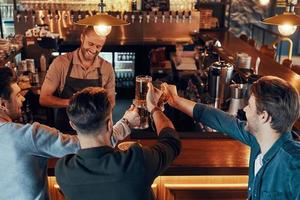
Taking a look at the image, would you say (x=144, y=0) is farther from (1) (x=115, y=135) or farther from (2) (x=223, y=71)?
(1) (x=115, y=135)

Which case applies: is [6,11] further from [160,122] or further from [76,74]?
[160,122]

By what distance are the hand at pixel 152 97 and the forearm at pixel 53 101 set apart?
1262 mm

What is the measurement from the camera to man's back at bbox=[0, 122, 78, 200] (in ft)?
5.96

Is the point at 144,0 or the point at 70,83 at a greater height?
the point at 144,0

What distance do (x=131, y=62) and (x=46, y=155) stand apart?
6.40 meters

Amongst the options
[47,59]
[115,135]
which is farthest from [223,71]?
[47,59]

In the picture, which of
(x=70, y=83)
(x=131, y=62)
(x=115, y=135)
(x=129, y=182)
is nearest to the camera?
(x=129, y=182)

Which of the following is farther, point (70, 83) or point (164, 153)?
point (70, 83)

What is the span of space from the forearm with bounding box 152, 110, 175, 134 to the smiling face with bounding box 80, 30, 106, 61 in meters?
1.49

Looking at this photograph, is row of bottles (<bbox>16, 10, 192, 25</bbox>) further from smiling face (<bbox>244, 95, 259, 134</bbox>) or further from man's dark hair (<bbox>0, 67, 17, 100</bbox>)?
smiling face (<bbox>244, 95, 259, 134</bbox>)

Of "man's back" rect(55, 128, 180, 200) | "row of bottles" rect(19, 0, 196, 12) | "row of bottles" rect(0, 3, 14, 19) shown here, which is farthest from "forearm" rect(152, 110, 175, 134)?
"row of bottles" rect(0, 3, 14, 19)

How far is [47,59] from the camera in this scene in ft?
19.4

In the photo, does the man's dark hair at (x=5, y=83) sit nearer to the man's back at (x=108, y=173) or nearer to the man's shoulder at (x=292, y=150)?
the man's back at (x=108, y=173)

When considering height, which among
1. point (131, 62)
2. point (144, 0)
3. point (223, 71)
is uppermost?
point (144, 0)
